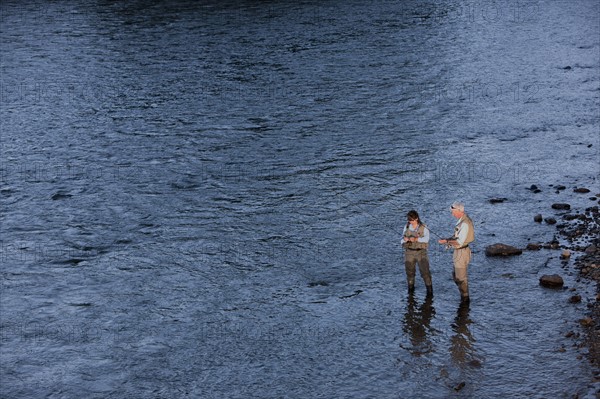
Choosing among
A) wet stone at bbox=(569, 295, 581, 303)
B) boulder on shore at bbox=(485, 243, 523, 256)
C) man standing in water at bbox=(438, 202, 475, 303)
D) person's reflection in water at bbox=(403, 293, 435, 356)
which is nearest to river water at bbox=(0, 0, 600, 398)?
person's reflection in water at bbox=(403, 293, 435, 356)

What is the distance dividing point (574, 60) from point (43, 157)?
28.9 m

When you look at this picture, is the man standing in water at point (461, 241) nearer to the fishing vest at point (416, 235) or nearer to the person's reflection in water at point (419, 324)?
the fishing vest at point (416, 235)

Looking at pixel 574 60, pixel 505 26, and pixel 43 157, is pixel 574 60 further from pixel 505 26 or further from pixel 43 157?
pixel 43 157

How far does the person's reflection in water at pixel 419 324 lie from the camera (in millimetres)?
20375

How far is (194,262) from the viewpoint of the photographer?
1046 inches

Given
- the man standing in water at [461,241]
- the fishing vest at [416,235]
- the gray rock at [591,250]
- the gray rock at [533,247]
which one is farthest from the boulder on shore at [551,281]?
the fishing vest at [416,235]

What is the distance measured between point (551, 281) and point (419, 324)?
12.6 feet

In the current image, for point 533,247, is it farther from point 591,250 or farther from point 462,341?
point 462,341

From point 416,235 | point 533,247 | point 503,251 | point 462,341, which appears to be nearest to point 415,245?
point 416,235

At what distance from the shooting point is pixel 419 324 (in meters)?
21.4

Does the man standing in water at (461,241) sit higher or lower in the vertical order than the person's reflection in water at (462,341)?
higher

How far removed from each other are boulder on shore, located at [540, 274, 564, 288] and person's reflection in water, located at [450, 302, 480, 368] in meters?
2.28

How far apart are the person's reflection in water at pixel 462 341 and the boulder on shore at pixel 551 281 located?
2.28m

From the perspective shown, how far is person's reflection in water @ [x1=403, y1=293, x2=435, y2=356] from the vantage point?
802 inches
